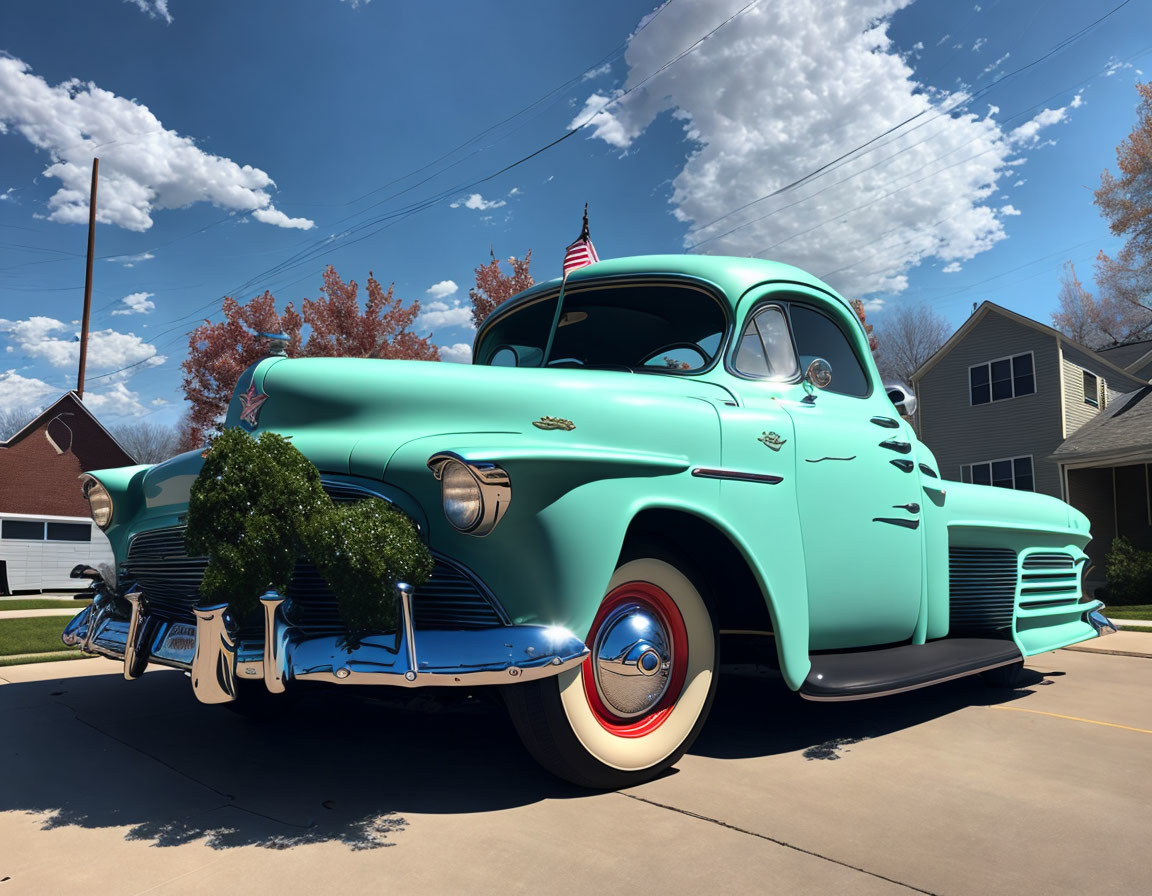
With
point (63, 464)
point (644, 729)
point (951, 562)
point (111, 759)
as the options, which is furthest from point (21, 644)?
point (63, 464)

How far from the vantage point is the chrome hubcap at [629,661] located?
2951mm

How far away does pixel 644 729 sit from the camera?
3.07m

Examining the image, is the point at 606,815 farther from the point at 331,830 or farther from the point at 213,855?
the point at 213,855

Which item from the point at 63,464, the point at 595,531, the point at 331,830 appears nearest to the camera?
the point at 331,830

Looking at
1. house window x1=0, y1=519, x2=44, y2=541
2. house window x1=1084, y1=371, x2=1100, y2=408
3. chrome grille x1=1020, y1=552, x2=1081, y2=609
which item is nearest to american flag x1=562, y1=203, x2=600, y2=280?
chrome grille x1=1020, y1=552, x2=1081, y2=609

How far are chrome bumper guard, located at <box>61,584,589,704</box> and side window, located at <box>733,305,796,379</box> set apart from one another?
5.55ft

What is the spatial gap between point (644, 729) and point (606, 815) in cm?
39

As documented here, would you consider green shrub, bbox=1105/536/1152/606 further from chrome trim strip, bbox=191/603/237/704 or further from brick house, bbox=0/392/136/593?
brick house, bbox=0/392/136/593

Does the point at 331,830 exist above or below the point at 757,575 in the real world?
below

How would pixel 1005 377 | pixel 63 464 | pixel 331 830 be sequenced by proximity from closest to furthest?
pixel 331 830, pixel 1005 377, pixel 63 464

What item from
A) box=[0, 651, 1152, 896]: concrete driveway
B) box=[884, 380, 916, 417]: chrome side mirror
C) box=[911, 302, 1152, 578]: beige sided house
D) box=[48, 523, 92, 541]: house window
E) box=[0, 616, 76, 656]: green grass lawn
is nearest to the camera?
box=[0, 651, 1152, 896]: concrete driveway

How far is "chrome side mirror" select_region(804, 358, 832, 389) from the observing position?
13.2 feet

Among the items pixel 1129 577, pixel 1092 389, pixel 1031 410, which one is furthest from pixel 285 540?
pixel 1092 389

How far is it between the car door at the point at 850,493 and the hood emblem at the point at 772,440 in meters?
0.13
